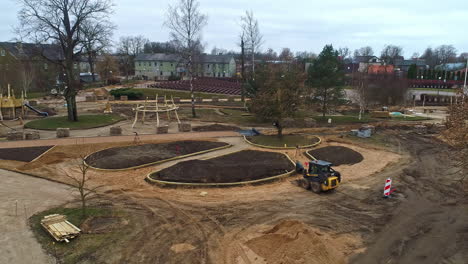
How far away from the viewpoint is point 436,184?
20.0 metres

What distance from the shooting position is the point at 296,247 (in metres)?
12.0

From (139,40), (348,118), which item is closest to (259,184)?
(348,118)

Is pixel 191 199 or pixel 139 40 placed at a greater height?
pixel 139 40

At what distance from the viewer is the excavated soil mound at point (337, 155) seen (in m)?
23.8

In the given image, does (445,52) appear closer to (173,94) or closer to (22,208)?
(173,94)

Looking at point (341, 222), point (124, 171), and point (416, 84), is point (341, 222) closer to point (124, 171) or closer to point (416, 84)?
point (124, 171)

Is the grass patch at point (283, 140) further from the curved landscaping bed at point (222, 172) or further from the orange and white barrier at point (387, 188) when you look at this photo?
the orange and white barrier at point (387, 188)

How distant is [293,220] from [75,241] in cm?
881

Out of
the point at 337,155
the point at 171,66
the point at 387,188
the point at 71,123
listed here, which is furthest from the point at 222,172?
the point at 171,66

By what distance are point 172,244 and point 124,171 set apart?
9894mm

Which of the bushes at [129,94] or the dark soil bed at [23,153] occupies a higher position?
the bushes at [129,94]

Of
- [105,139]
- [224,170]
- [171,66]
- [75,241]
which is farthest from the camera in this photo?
[171,66]

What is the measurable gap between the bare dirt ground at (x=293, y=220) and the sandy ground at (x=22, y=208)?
1473 mm

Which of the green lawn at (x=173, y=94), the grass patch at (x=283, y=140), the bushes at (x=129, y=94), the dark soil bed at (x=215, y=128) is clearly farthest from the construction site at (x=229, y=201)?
the green lawn at (x=173, y=94)
